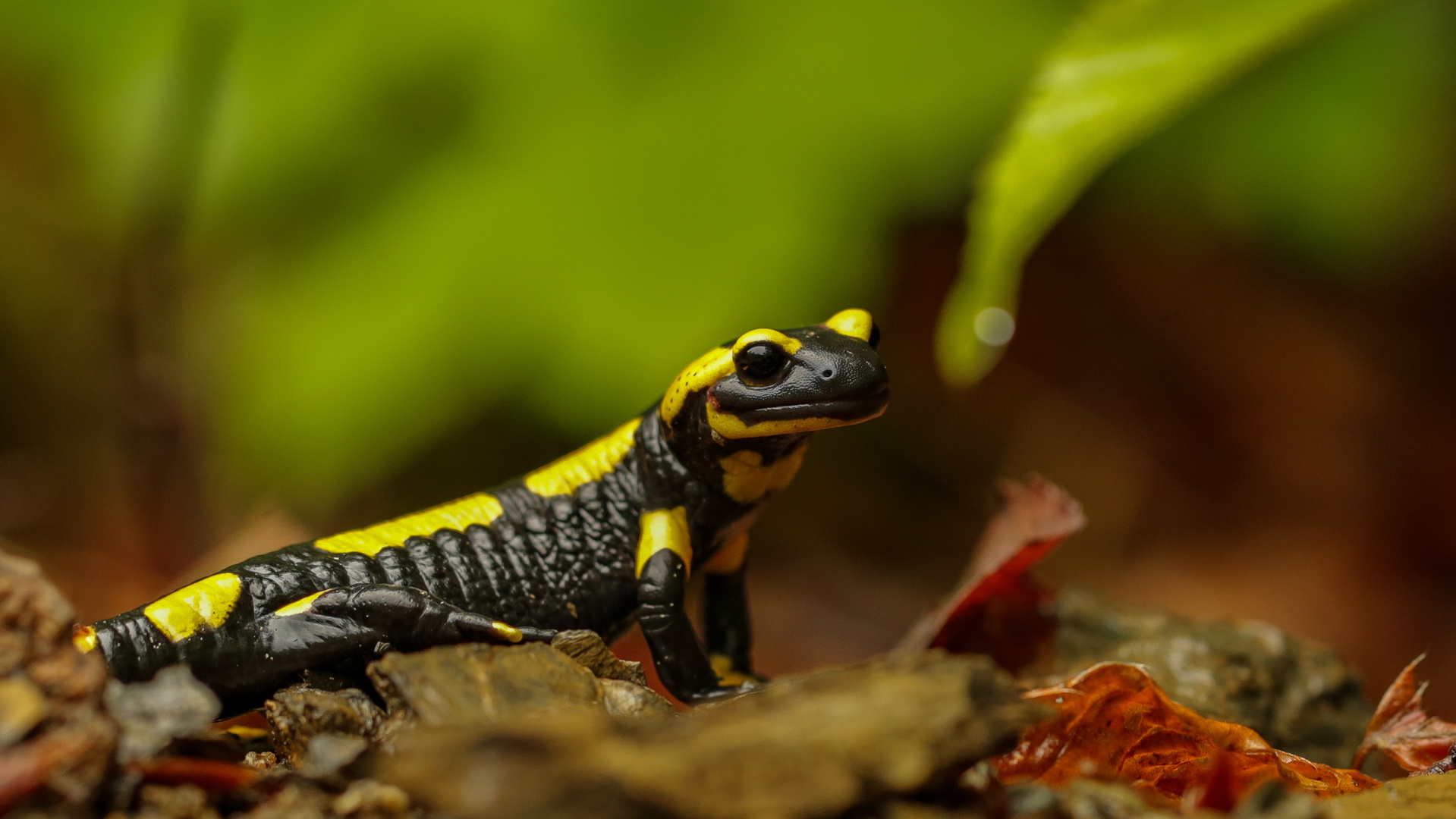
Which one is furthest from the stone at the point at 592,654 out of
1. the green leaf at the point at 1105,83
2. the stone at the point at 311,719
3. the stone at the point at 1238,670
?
the green leaf at the point at 1105,83

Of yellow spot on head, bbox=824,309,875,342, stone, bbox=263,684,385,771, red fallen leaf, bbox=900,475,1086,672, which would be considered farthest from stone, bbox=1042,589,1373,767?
stone, bbox=263,684,385,771

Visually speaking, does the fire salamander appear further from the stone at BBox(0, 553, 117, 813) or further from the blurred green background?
the blurred green background

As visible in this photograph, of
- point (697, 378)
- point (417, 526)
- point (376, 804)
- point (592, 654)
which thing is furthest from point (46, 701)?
point (697, 378)

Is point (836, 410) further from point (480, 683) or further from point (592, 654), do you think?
point (480, 683)

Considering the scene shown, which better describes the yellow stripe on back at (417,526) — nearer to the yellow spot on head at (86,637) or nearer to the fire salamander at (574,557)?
the fire salamander at (574,557)

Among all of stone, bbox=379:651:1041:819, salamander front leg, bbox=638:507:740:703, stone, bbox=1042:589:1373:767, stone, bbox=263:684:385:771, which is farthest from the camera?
stone, bbox=1042:589:1373:767

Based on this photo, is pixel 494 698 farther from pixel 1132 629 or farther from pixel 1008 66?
pixel 1008 66

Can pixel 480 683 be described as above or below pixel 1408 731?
above
